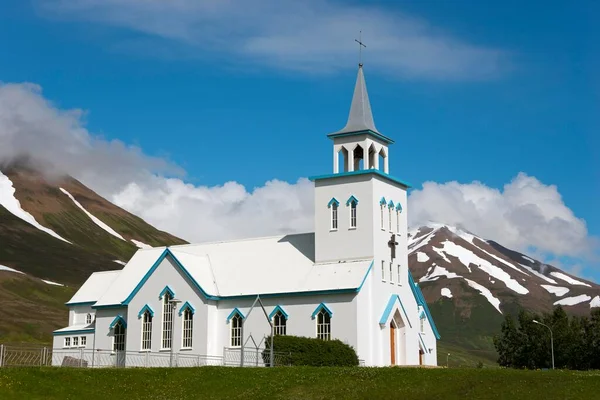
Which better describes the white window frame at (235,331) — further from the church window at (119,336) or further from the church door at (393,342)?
the church door at (393,342)

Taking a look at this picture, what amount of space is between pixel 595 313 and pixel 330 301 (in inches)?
1709

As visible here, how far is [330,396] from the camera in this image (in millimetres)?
38219

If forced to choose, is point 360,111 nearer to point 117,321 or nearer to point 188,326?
point 188,326

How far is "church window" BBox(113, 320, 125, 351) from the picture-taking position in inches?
2410

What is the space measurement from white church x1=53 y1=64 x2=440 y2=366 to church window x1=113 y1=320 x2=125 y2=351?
0.23 ft

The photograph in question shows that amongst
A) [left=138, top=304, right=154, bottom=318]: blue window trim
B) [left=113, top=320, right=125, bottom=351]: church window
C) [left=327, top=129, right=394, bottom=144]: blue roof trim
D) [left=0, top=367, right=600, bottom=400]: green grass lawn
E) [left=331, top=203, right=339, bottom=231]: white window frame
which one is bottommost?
[left=0, top=367, right=600, bottom=400]: green grass lawn

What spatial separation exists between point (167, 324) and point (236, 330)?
4.68 metres

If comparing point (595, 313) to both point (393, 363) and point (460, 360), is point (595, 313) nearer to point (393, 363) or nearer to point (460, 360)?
point (393, 363)

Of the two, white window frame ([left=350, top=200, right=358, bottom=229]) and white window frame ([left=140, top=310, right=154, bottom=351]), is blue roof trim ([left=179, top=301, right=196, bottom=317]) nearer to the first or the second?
white window frame ([left=140, top=310, right=154, bottom=351])

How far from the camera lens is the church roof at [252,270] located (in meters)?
55.6

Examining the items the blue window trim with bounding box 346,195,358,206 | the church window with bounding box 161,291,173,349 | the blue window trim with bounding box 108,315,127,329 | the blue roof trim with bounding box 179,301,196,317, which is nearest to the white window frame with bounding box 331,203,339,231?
the blue window trim with bounding box 346,195,358,206

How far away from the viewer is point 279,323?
56188mm

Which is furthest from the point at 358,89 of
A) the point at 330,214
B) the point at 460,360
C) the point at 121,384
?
the point at 460,360

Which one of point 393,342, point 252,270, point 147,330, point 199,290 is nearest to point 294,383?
point 393,342
